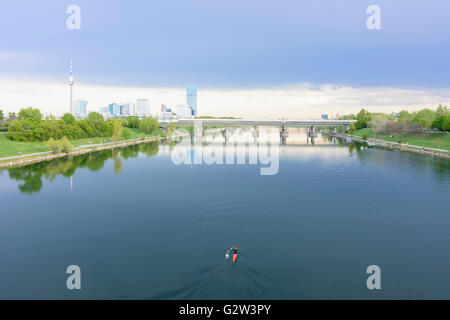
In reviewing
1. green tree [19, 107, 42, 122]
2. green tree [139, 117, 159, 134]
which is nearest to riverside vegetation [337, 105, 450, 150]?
green tree [139, 117, 159, 134]

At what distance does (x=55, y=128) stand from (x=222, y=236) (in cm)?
6515

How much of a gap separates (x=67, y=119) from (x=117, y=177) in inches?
2130

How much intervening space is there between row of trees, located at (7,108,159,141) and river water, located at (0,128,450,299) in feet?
109

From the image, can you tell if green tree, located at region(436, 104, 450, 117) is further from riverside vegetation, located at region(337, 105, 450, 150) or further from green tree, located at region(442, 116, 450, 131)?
green tree, located at region(442, 116, 450, 131)

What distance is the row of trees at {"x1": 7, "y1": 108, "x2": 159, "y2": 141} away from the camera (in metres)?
63.8

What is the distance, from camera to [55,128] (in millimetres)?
68625

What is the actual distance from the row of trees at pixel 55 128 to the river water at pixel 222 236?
109ft

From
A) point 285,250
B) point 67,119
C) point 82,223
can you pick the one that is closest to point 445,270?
point 285,250

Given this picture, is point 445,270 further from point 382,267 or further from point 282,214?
point 282,214

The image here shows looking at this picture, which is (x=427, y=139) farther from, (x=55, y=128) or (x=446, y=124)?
(x=55, y=128)

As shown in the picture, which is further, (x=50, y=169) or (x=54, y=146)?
(x=54, y=146)

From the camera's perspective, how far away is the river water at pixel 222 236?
13.3 meters

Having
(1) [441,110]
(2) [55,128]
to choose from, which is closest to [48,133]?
(2) [55,128]

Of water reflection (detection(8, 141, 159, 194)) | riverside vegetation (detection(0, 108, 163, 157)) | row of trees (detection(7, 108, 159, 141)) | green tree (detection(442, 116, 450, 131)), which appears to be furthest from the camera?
green tree (detection(442, 116, 450, 131))
